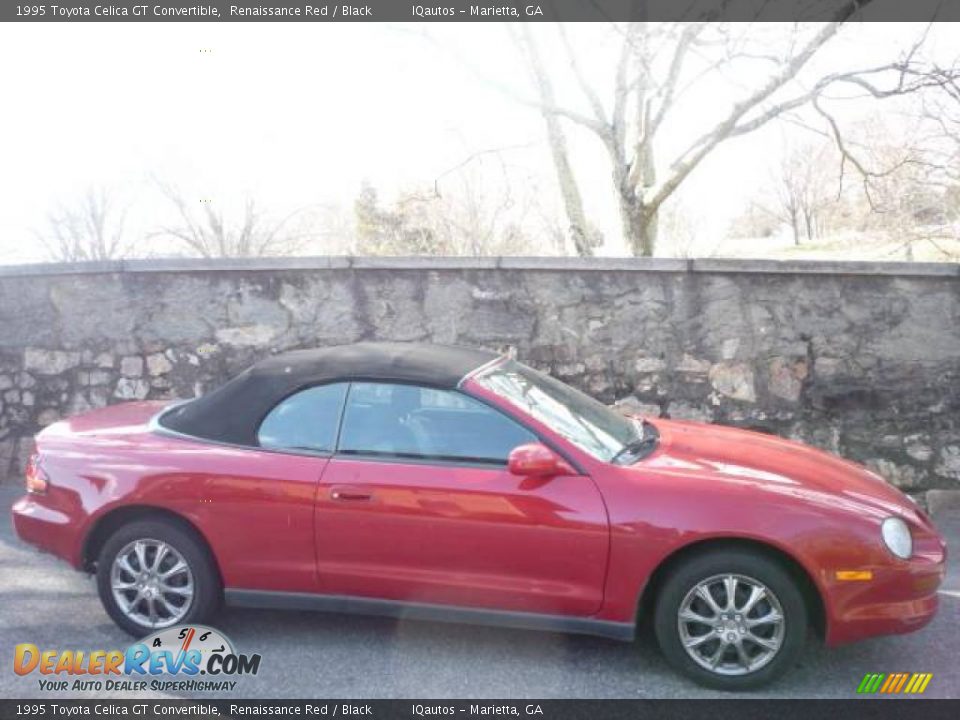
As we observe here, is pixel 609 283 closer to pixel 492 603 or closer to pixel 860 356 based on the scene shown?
pixel 860 356

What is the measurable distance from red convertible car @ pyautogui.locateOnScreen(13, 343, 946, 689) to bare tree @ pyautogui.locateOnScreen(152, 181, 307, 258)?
2010 cm

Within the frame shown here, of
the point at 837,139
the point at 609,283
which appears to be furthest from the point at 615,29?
the point at 609,283

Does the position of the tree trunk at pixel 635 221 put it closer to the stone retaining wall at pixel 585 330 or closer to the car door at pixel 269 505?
the stone retaining wall at pixel 585 330

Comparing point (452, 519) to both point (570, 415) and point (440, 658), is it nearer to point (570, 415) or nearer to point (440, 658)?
point (440, 658)

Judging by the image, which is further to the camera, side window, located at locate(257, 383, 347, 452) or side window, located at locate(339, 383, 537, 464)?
side window, located at locate(257, 383, 347, 452)

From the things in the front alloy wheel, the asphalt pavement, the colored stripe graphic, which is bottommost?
the colored stripe graphic

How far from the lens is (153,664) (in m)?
3.39

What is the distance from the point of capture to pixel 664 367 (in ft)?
20.3

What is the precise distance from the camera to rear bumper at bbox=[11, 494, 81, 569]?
370 centimetres

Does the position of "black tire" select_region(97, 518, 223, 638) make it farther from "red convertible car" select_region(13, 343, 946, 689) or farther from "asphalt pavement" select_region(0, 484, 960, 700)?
"asphalt pavement" select_region(0, 484, 960, 700)

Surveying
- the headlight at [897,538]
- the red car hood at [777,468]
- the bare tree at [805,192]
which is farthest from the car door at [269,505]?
the bare tree at [805,192]

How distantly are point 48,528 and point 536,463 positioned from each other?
→ 2.46m

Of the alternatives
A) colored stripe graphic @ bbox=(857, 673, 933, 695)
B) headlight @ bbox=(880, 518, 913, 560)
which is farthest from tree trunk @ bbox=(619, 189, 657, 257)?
colored stripe graphic @ bbox=(857, 673, 933, 695)

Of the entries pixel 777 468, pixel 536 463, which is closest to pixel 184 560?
pixel 536 463
